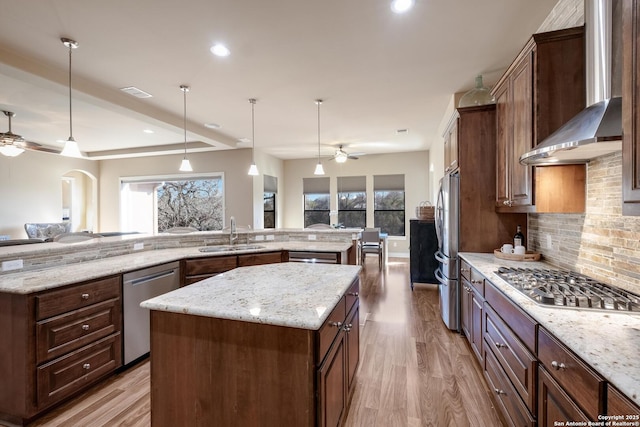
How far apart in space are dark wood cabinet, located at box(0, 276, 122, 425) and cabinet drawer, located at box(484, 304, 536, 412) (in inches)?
111

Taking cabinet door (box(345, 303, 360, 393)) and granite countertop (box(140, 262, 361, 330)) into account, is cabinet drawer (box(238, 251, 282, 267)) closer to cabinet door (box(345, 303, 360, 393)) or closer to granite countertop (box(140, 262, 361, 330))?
granite countertop (box(140, 262, 361, 330))

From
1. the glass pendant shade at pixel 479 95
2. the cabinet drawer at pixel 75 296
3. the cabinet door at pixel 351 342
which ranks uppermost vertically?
the glass pendant shade at pixel 479 95

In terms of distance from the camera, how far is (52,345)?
6.02 ft

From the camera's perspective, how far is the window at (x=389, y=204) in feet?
Answer: 25.1

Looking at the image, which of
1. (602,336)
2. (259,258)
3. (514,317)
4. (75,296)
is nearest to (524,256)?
(514,317)

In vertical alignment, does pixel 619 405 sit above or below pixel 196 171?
below

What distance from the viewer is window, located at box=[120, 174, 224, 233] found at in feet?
23.2

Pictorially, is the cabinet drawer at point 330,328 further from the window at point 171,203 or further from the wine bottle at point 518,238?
the window at point 171,203

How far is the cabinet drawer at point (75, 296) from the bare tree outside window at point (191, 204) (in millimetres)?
4827

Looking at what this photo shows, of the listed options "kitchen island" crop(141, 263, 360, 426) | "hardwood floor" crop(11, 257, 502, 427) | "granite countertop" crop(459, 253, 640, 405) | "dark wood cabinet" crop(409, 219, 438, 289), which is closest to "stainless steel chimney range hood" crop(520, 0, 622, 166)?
"granite countertop" crop(459, 253, 640, 405)

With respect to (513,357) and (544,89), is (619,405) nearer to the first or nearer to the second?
(513,357)

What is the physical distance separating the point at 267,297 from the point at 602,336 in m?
1.41

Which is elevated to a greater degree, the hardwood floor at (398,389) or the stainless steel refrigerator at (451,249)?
the stainless steel refrigerator at (451,249)

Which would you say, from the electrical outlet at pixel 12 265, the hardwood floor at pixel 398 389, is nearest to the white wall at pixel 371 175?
the hardwood floor at pixel 398 389
